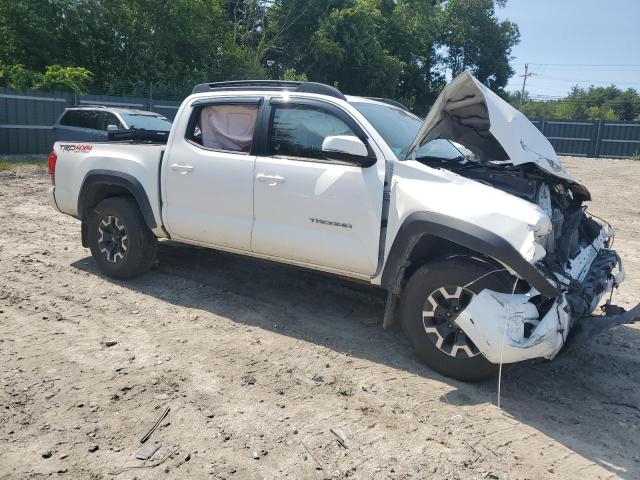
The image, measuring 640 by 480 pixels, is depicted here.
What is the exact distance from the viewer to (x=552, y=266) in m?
3.76

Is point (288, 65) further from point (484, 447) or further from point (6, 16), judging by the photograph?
point (484, 447)

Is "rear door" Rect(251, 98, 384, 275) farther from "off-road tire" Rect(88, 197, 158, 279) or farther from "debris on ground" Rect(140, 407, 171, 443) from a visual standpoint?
"debris on ground" Rect(140, 407, 171, 443)

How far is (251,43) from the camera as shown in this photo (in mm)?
33500

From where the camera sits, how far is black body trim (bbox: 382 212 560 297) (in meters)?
3.47

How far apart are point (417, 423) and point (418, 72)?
1553 inches

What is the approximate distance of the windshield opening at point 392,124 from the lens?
14.7 ft

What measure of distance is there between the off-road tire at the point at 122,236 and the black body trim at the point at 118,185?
0.15 metres

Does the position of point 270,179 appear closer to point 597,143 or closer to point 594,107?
point 597,143

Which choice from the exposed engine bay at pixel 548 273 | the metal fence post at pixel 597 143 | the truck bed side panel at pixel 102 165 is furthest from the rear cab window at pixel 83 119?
the metal fence post at pixel 597 143

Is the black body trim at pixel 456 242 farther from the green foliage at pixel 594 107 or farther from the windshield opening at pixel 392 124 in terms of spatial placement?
the green foliage at pixel 594 107

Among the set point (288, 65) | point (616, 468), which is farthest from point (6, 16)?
point (616, 468)

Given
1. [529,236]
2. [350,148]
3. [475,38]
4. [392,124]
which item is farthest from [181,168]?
[475,38]

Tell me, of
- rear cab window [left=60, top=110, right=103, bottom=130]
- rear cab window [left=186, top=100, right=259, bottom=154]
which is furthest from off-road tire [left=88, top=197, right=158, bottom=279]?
rear cab window [left=60, top=110, right=103, bottom=130]

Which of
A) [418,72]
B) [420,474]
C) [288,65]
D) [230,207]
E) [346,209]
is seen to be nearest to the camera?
[420,474]
